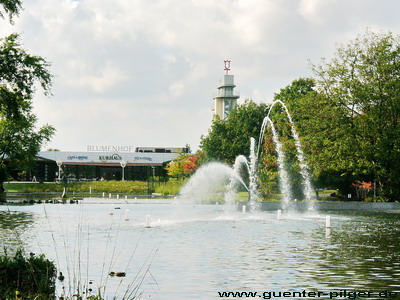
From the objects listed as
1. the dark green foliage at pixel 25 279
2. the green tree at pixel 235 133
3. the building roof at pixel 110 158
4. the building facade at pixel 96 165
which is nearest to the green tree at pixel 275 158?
the green tree at pixel 235 133

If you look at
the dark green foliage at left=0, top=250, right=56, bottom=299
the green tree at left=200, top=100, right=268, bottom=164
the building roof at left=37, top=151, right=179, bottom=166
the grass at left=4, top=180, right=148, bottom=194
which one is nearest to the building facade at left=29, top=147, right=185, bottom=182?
the building roof at left=37, top=151, right=179, bottom=166

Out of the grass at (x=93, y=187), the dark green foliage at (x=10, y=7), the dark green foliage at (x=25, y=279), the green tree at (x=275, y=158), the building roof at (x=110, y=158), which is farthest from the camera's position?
the building roof at (x=110, y=158)

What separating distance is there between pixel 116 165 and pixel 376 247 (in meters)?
108

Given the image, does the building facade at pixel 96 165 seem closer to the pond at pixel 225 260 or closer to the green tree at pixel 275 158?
the green tree at pixel 275 158

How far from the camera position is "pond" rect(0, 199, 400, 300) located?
12.6 meters

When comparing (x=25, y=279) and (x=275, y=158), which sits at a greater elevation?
(x=275, y=158)

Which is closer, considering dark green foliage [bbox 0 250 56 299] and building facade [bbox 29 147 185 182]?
dark green foliage [bbox 0 250 56 299]

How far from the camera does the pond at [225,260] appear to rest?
12648 mm

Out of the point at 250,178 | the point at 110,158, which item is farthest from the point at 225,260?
the point at 110,158

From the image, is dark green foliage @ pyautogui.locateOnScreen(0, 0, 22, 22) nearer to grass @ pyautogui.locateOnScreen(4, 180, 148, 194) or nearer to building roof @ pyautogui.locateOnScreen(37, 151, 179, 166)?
grass @ pyautogui.locateOnScreen(4, 180, 148, 194)

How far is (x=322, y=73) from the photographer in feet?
184

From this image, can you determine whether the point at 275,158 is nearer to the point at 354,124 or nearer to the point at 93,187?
the point at 354,124

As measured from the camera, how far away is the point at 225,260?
1758 centimetres

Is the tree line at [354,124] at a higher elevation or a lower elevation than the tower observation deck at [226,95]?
lower
